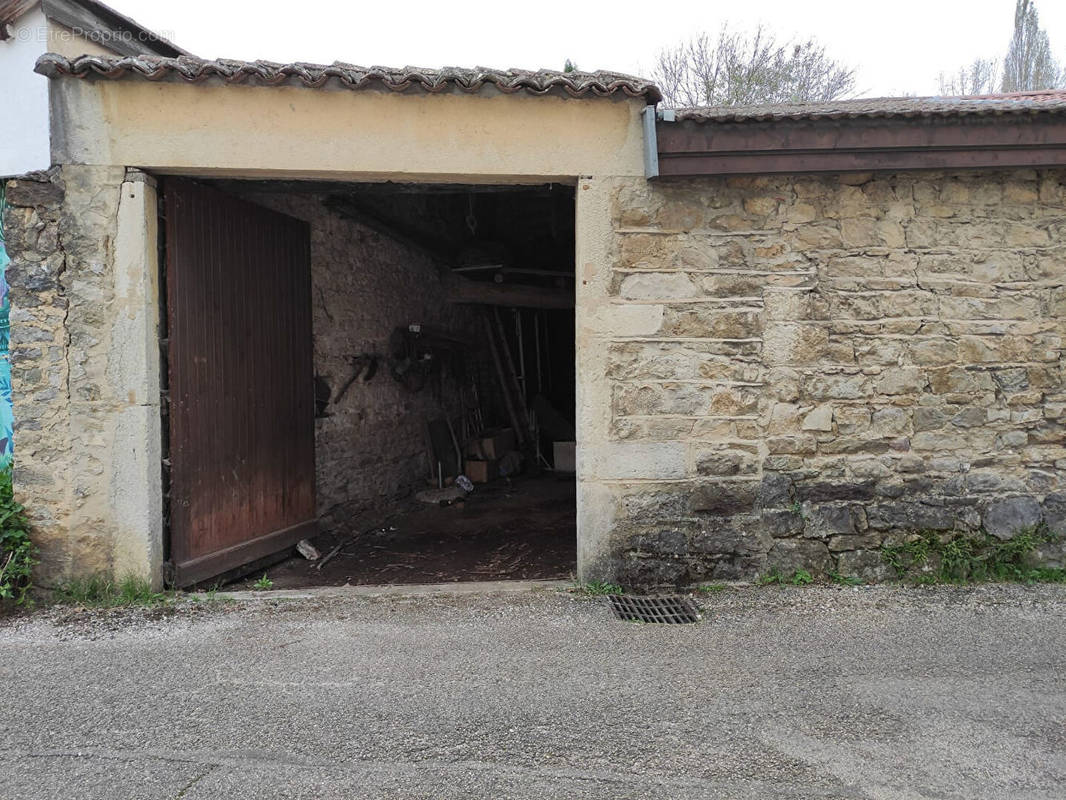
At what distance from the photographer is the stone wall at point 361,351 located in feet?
20.7

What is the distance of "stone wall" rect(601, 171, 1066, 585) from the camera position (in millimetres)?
4277

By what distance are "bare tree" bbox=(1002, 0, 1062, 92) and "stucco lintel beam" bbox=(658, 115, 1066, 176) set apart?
66.5 ft

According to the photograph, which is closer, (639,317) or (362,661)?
(362,661)

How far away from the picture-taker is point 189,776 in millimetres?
2400

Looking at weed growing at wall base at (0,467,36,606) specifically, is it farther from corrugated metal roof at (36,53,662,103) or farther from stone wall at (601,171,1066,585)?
stone wall at (601,171,1066,585)

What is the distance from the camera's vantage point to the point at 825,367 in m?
4.32

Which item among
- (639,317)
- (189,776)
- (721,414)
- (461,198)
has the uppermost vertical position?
(461,198)

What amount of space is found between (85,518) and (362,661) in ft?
6.72

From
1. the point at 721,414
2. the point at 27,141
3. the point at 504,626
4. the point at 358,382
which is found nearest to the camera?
the point at 504,626

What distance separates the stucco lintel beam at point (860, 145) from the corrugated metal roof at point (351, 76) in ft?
1.44

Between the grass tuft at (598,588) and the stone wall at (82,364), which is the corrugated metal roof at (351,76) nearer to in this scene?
the stone wall at (82,364)

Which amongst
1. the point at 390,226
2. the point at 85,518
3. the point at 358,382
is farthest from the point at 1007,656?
→ the point at 390,226

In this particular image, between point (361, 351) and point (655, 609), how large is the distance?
165 inches

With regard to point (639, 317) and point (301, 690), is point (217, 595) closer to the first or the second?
point (301, 690)
